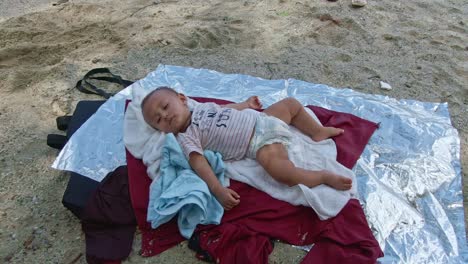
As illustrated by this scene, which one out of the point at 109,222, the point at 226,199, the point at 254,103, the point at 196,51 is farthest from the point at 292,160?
the point at 196,51

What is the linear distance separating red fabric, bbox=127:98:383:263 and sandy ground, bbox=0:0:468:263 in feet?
1.55

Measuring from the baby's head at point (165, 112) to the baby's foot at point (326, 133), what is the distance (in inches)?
30.8

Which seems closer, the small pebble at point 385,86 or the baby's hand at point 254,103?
the baby's hand at point 254,103

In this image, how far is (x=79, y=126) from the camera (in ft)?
9.33

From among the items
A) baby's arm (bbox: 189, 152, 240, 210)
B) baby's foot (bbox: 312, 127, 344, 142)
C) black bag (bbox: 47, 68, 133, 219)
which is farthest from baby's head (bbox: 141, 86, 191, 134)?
baby's foot (bbox: 312, 127, 344, 142)

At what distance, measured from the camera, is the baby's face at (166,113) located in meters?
2.47

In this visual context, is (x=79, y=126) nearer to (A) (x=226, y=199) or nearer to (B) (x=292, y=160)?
(A) (x=226, y=199)

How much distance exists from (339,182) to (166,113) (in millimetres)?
1021

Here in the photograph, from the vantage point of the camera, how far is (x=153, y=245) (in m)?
2.14

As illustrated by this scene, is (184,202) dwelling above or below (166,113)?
below

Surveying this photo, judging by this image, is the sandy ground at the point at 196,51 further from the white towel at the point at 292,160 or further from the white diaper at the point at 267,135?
the white diaper at the point at 267,135

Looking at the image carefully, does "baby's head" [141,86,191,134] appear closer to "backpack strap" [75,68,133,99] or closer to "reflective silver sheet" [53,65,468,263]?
"reflective silver sheet" [53,65,468,263]

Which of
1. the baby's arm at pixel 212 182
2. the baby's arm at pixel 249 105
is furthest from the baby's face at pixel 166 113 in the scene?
the baby's arm at pixel 249 105

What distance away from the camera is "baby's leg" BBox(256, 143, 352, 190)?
7.29 feet
